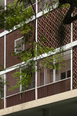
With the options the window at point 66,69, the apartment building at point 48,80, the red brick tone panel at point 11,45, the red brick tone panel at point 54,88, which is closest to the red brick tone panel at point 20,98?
the apartment building at point 48,80

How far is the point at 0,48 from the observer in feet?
98.0

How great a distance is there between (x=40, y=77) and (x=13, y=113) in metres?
2.76

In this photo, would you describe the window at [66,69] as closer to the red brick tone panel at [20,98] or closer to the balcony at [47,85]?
the balcony at [47,85]

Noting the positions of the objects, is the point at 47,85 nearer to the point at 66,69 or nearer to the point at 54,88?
the point at 54,88

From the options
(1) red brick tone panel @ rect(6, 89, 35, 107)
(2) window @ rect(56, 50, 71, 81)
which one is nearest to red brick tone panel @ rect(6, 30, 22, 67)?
(1) red brick tone panel @ rect(6, 89, 35, 107)

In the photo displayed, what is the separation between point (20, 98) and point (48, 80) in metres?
2.00

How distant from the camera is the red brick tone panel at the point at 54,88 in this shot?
78.2ft

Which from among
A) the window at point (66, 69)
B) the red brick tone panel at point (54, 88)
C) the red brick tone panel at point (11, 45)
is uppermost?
the red brick tone panel at point (11, 45)

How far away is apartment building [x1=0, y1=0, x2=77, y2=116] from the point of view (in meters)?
23.3

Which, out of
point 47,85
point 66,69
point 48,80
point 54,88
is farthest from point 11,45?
point 54,88

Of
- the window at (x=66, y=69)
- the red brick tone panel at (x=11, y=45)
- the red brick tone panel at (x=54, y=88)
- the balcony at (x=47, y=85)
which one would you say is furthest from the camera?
the red brick tone panel at (x=11, y=45)

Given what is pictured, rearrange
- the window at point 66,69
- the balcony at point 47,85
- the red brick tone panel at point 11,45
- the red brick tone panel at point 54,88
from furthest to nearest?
the red brick tone panel at point 11,45 → the window at point 66,69 → the balcony at point 47,85 → the red brick tone panel at point 54,88

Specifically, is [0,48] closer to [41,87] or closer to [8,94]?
[8,94]

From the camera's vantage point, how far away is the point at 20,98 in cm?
2680
